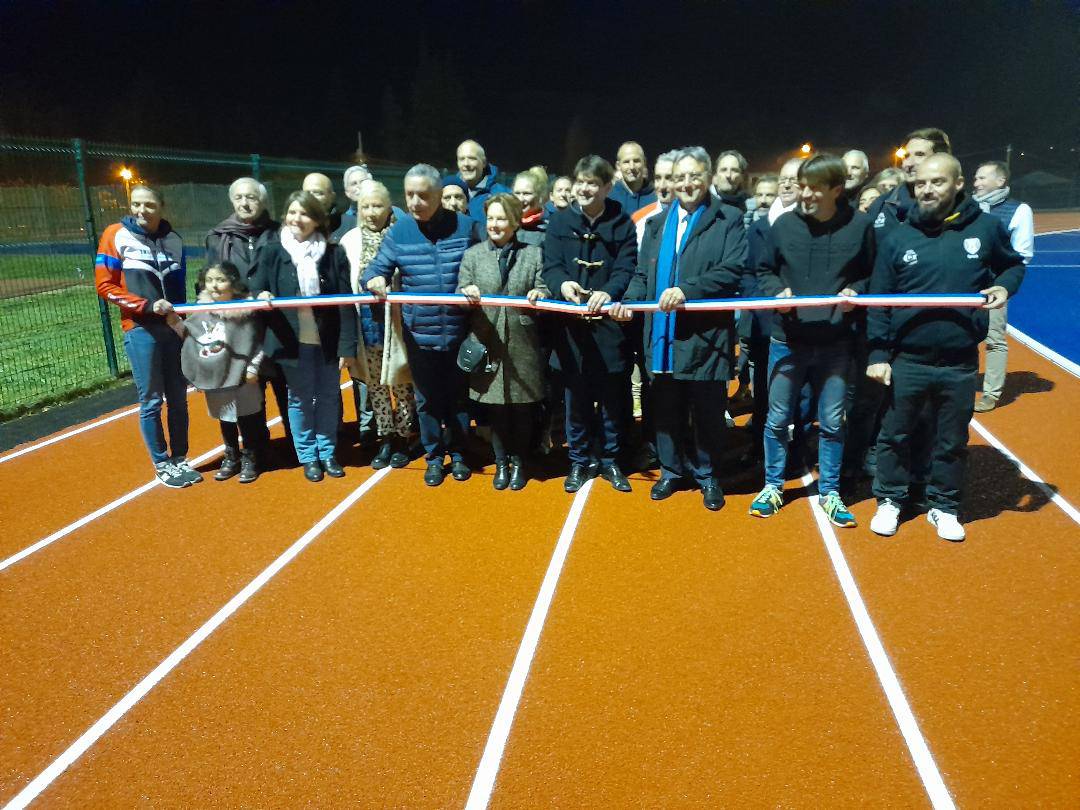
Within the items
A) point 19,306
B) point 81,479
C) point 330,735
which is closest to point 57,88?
point 19,306

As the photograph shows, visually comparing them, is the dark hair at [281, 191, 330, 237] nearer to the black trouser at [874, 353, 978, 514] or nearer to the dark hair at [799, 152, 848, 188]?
the dark hair at [799, 152, 848, 188]

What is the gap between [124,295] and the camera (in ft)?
17.1

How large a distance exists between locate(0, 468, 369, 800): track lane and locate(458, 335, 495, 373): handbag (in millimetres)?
Answer: 1395

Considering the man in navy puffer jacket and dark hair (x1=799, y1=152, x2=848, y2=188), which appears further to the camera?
the man in navy puffer jacket

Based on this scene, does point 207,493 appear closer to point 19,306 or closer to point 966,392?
point 966,392

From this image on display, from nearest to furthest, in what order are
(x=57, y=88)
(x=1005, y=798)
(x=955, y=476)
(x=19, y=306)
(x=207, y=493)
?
(x=1005, y=798) → (x=955, y=476) → (x=207, y=493) → (x=19, y=306) → (x=57, y=88)

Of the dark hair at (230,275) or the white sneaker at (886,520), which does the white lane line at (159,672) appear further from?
the white sneaker at (886,520)

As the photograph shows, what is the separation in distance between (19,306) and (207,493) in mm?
11681

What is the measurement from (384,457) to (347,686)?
283 cm

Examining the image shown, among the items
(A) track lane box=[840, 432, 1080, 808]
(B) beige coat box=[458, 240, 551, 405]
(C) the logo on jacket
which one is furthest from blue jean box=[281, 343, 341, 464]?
(A) track lane box=[840, 432, 1080, 808]

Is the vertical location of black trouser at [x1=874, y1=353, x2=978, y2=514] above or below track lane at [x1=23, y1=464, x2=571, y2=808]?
above

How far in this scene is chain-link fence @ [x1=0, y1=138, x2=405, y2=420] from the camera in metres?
8.63

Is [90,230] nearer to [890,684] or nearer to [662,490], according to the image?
[662,490]

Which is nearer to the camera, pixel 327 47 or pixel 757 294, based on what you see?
pixel 757 294
